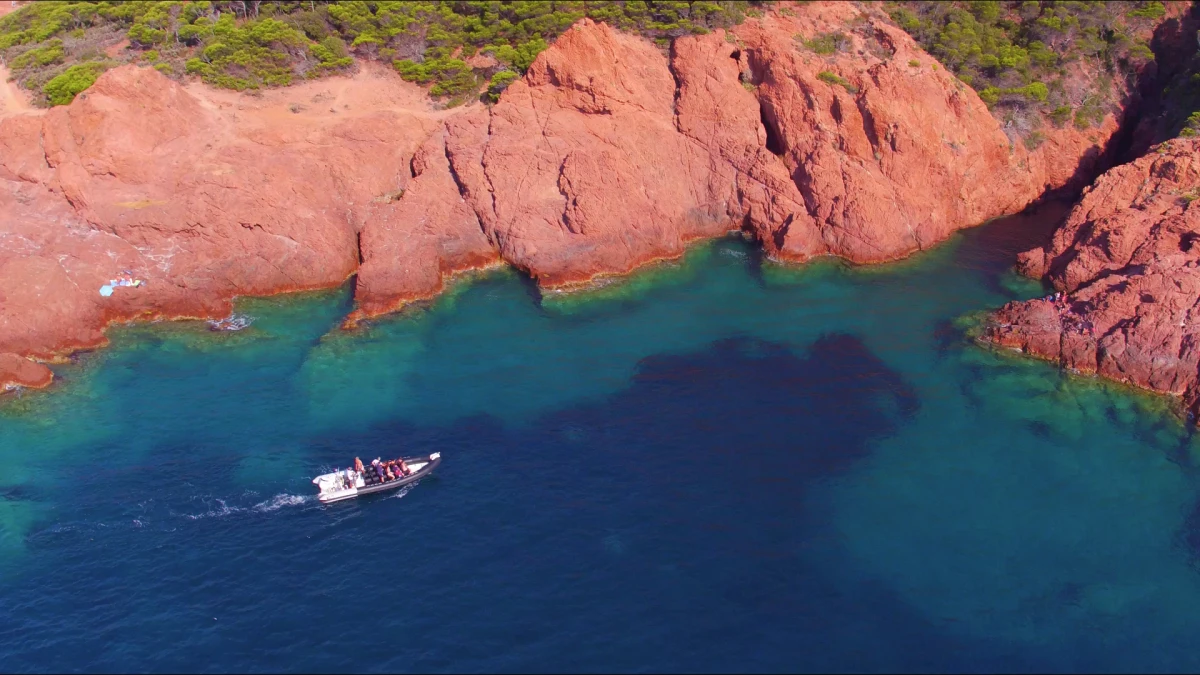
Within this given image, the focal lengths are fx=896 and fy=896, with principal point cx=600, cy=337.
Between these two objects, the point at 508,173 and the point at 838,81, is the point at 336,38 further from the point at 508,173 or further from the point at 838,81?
the point at 838,81

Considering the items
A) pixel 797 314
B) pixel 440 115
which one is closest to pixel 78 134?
pixel 440 115

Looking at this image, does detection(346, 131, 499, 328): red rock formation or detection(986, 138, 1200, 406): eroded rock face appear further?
detection(346, 131, 499, 328): red rock formation

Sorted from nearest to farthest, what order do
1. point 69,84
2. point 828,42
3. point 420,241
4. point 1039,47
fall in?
point 420,241, point 69,84, point 828,42, point 1039,47

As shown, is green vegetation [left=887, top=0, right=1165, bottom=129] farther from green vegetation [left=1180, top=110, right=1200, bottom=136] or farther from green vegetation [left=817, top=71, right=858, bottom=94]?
green vegetation [left=817, top=71, right=858, bottom=94]

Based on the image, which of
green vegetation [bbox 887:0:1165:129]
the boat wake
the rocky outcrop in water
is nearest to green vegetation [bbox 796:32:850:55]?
the rocky outcrop in water

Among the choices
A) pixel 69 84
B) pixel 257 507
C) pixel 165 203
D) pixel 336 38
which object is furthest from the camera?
pixel 336 38

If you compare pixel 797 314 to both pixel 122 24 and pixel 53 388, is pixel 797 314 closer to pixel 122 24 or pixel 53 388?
pixel 53 388

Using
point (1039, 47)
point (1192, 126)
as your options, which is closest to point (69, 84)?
point (1039, 47)
